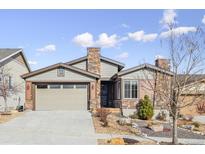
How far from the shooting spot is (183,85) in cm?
1336

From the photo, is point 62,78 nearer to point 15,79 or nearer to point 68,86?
point 68,86

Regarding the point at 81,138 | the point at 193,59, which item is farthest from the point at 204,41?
the point at 81,138

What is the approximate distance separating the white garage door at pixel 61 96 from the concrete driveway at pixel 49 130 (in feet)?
13.8

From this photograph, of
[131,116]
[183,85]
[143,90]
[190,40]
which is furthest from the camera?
[143,90]

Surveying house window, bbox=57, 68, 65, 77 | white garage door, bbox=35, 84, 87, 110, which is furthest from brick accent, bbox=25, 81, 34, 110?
house window, bbox=57, 68, 65, 77

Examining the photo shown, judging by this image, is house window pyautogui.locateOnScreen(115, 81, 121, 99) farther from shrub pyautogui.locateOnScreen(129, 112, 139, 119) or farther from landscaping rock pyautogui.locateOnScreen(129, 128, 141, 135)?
landscaping rock pyautogui.locateOnScreen(129, 128, 141, 135)

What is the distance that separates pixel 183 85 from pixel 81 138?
15.3ft

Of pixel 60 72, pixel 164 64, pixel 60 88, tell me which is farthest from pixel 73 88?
pixel 164 64

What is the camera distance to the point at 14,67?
29500mm

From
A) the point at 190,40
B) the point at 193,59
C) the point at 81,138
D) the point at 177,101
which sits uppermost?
the point at 190,40

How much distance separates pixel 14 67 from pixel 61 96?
5.49 metres

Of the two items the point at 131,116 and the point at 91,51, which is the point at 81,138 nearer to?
the point at 131,116

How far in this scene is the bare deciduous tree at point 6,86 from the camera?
25.8 metres
